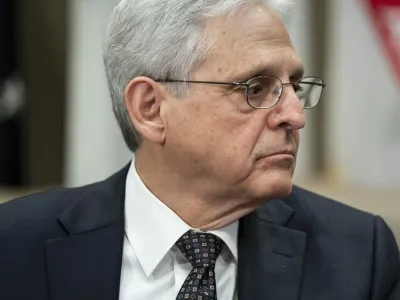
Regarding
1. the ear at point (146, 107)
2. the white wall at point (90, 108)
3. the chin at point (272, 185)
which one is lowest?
the white wall at point (90, 108)

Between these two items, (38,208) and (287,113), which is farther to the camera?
(38,208)

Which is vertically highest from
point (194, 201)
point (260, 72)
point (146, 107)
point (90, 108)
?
point (260, 72)

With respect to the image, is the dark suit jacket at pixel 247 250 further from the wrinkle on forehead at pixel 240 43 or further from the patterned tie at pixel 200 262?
the wrinkle on forehead at pixel 240 43

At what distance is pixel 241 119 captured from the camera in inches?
65.7

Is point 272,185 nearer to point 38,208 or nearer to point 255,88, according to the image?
point 255,88

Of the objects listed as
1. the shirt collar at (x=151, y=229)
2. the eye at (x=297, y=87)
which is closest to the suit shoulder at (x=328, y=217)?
the shirt collar at (x=151, y=229)

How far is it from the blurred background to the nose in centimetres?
117

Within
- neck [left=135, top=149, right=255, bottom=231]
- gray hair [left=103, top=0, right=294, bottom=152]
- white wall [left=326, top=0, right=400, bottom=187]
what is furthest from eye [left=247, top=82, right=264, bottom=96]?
white wall [left=326, top=0, right=400, bottom=187]

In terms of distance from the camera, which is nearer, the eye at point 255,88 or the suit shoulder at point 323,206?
the eye at point 255,88

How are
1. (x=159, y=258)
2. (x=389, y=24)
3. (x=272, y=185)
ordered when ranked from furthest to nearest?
(x=389, y=24)
(x=159, y=258)
(x=272, y=185)

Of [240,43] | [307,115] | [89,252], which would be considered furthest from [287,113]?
[307,115]

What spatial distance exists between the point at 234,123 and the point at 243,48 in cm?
16

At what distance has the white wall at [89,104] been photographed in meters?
3.20

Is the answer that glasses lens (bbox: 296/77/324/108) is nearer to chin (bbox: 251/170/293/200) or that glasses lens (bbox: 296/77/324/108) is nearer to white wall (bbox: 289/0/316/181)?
chin (bbox: 251/170/293/200)
